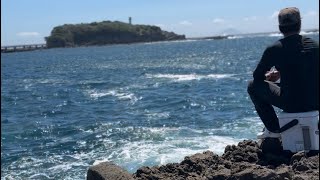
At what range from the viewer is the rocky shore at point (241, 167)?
23.1 ft

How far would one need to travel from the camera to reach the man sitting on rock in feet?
24.9

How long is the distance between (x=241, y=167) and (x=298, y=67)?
1.46 m

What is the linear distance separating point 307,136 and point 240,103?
17556 mm

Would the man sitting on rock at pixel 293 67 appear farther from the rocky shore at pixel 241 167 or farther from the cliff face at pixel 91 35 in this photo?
the cliff face at pixel 91 35

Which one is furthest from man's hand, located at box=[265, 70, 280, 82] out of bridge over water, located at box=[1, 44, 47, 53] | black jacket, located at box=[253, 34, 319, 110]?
bridge over water, located at box=[1, 44, 47, 53]

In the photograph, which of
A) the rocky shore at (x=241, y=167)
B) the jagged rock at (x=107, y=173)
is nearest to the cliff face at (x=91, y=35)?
the jagged rock at (x=107, y=173)

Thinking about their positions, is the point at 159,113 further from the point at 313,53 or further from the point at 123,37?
the point at 123,37

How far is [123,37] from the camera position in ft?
620

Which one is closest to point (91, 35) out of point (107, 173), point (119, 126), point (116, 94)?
point (116, 94)

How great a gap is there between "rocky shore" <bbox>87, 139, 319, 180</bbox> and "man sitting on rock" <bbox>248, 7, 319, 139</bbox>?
0.67 meters

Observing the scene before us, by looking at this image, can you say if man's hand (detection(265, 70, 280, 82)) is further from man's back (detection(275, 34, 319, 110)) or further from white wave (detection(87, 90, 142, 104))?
white wave (detection(87, 90, 142, 104))

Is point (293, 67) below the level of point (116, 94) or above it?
above

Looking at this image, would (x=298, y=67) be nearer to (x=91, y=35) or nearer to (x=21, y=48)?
(x=21, y=48)

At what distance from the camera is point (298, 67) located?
25.0ft
